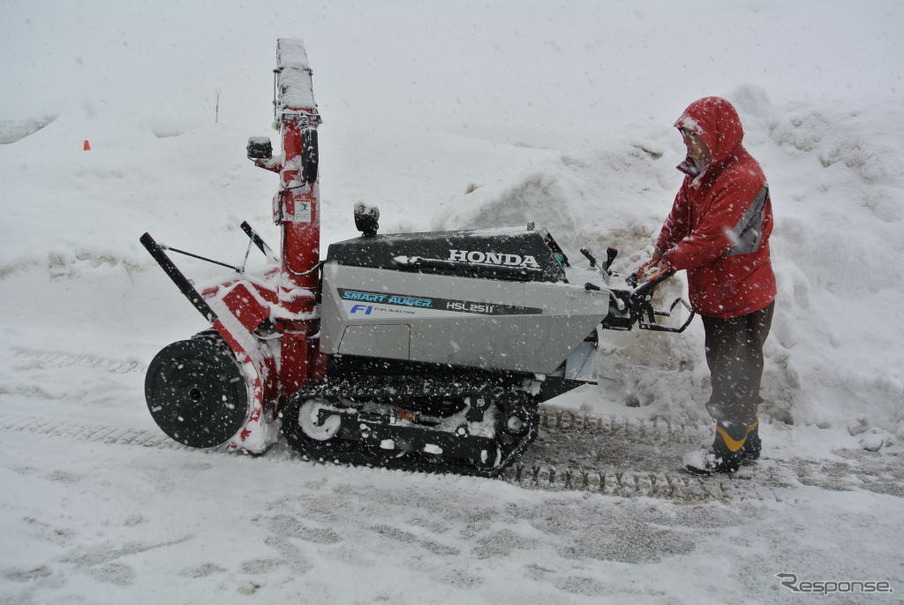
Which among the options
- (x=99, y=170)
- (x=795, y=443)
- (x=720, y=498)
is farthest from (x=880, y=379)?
(x=99, y=170)

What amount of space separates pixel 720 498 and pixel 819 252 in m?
2.66

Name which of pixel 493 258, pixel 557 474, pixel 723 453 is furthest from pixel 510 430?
pixel 723 453

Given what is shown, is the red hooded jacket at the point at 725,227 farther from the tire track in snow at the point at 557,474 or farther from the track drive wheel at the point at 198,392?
the track drive wheel at the point at 198,392

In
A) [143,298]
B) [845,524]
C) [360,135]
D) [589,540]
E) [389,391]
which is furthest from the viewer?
[360,135]

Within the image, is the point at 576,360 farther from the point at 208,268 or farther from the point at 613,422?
the point at 208,268

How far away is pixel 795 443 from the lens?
429 centimetres

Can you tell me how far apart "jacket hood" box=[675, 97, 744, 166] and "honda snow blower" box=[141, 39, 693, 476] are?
0.78m

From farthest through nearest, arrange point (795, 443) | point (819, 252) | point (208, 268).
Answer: point (208, 268) < point (819, 252) < point (795, 443)

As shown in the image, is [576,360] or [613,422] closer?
[576,360]

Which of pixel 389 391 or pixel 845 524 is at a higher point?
pixel 389 391

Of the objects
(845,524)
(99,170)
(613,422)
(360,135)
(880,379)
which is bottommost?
(845,524)

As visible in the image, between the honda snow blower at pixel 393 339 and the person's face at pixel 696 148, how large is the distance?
28.1 inches

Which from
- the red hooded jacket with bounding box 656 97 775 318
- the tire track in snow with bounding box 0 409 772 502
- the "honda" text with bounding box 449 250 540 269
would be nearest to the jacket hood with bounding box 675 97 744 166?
the red hooded jacket with bounding box 656 97 775 318

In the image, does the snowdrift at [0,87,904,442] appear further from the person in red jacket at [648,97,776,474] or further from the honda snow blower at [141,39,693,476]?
the honda snow blower at [141,39,693,476]
